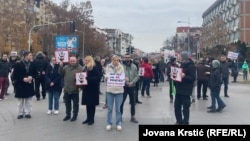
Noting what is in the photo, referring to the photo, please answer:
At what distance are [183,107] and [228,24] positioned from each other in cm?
9080

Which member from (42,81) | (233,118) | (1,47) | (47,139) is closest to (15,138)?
(47,139)

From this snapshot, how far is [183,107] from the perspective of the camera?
10.1 m

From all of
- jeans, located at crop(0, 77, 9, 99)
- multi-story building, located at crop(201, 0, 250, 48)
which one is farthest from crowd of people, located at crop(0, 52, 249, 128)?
multi-story building, located at crop(201, 0, 250, 48)

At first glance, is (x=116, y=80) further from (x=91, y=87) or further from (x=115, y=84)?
(x=91, y=87)

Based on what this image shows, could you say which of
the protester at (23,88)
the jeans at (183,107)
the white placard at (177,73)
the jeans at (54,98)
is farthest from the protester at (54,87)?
the jeans at (183,107)

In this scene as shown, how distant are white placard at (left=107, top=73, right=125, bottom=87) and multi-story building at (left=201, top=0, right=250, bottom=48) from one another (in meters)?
58.2

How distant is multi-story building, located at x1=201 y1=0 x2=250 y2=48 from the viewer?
6688 cm

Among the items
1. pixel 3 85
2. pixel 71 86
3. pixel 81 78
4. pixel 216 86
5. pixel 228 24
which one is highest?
pixel 228 24

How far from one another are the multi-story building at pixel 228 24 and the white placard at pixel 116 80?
5818 cm

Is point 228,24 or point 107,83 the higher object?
point 228,24

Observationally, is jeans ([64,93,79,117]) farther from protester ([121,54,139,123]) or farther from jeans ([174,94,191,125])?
jeans ([174,94,191,125])

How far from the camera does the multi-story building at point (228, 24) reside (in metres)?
66.9

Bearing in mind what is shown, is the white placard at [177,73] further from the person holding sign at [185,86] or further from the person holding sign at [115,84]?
the person holding sign at [115,84]

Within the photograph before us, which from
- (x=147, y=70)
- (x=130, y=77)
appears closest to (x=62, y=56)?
(x=130, y=77)
